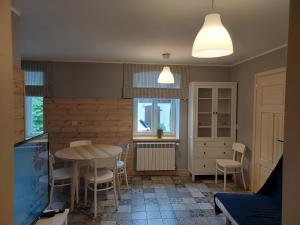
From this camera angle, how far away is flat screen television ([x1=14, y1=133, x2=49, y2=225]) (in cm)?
151

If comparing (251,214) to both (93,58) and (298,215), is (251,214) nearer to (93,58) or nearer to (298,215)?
(298,215)

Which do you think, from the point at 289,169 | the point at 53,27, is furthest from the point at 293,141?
the point at 53,27

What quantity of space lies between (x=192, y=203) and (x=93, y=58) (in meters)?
3.06

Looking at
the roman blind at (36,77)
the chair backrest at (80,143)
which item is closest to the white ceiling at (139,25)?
the roman blind at (36,77)

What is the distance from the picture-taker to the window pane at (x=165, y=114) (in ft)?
17.5

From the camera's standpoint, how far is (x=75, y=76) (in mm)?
4918

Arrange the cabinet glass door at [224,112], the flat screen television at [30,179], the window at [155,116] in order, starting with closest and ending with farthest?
1. the flat screen television at [30,179]
2. the cabinet glass door at [224,112]
3. the window at [155,116]

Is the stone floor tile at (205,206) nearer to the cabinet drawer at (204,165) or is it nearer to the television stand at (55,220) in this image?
the cabinet drawer at (204,165)

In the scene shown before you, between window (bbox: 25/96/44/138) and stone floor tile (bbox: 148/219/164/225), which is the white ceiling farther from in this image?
stone floor tile (bbox: 148/219/164/225)

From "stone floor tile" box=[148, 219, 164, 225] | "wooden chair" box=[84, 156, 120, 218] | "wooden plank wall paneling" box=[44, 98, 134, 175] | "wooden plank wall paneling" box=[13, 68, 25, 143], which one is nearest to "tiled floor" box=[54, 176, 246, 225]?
"stone floor tile" box=[148, 219, 164, 225]

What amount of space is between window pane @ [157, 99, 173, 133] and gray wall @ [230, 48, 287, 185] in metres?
1.39

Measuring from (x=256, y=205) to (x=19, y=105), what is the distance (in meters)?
2.61

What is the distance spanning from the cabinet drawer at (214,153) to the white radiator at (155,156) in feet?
1.77

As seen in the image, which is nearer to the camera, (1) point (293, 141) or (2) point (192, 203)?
(1) point (293, 141)
